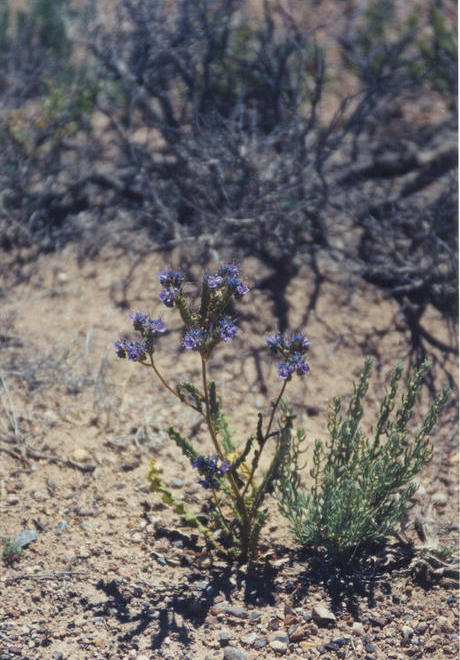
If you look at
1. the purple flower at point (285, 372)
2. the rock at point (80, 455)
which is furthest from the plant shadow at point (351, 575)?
the rock at point (80, 455)

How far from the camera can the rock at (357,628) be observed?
250 centimetres

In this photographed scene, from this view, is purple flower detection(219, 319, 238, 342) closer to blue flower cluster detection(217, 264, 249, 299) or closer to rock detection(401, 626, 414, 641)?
blue flower cluster detection(217, 264, 249, 299)

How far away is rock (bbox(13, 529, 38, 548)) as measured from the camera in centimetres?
273

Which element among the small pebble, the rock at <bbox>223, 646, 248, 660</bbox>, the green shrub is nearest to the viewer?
the rock at <bbox>223, 646, 248, 660</bbox>

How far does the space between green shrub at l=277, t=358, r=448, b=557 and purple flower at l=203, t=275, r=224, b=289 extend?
704 mm

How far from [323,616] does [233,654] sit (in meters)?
Answer: 0.38

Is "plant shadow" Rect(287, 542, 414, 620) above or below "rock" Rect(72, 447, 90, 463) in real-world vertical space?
below

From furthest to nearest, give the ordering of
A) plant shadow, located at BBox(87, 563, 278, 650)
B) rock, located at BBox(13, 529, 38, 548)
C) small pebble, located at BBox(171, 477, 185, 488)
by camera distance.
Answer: small pebble, located at BBox(171, 477, 185, 488) → rock, located at BBox(13, 529, 38, 548) → plant shadow, located at BBox(87, 563, 278, 650)

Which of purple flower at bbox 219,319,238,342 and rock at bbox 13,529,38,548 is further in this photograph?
rock at bbox 13,529,38,548

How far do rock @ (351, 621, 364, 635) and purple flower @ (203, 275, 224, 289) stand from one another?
4.52 ft

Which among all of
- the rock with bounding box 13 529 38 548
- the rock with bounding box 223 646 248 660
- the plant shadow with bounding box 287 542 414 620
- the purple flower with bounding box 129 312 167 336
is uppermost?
the purple flower with bounding box 129 312 167 336

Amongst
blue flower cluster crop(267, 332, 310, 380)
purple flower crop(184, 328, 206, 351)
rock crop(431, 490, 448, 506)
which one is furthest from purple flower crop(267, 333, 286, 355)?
rock crop(431, 490, 448, 506)

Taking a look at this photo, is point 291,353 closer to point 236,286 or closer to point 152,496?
point 236,286

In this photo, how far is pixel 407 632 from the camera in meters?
2.52
